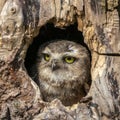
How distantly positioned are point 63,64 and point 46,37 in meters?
0.61

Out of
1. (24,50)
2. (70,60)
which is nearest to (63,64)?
(70,60)

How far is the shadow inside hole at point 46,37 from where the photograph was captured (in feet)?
17.6

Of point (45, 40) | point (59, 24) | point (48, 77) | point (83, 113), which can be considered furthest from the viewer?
point (45, 40)

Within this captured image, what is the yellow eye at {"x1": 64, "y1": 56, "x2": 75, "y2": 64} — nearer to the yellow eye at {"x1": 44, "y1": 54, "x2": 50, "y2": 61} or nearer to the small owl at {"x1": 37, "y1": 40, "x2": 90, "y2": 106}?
the small owl at {"x1": 37, "y1": 40, "x2": 90, "y2": 106}

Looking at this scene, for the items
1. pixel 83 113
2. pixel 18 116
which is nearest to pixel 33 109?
pixel 18 116

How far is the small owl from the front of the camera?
517cm

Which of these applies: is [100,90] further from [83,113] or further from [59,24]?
[59,24]

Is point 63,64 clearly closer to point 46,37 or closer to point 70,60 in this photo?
point 70,60

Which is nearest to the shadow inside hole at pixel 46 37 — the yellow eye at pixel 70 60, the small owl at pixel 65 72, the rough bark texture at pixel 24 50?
the small owl at pixel 65 72

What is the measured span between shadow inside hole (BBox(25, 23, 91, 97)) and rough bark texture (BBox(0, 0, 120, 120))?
0.90 meters

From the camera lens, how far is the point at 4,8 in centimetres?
430

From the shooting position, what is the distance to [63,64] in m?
5.22

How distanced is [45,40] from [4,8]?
1.46 m

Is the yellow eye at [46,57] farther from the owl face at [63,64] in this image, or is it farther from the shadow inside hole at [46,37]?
the shadow inside hole at [46,37]
